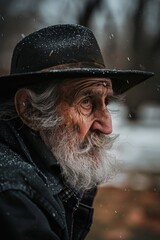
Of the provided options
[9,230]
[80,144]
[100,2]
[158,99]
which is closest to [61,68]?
[80,144]

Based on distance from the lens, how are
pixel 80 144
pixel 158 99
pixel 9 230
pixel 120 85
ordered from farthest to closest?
pixel 158 99
pixel 120 85
pixel 80 144
pixel 9 230

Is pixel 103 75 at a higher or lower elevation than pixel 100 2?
higher

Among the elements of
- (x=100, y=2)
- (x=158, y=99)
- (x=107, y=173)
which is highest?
(x=107, y=173)

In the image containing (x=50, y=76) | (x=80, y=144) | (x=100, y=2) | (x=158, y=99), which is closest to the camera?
(x=50, y=76)

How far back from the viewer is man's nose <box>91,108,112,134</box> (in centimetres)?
304

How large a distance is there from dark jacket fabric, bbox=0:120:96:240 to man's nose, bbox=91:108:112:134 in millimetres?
285

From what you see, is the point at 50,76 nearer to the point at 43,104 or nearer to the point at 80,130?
the point at 43,104

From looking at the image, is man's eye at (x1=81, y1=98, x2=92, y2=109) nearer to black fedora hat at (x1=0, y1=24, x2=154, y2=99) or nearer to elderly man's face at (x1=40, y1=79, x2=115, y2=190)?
elderly man's face at (x1=40, y1=79, x2=115, y2=190)

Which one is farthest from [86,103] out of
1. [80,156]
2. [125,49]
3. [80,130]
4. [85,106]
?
[125,49]

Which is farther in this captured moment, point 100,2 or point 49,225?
point 100,2

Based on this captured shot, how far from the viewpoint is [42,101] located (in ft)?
9.66

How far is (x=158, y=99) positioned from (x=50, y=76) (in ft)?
30.2

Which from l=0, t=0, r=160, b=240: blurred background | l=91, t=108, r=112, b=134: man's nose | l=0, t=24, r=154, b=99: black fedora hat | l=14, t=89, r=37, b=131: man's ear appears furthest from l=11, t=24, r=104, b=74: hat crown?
l=0, t=0, r=160, b=240: blurred background

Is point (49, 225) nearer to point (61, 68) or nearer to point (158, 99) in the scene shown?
point (61, 68)
